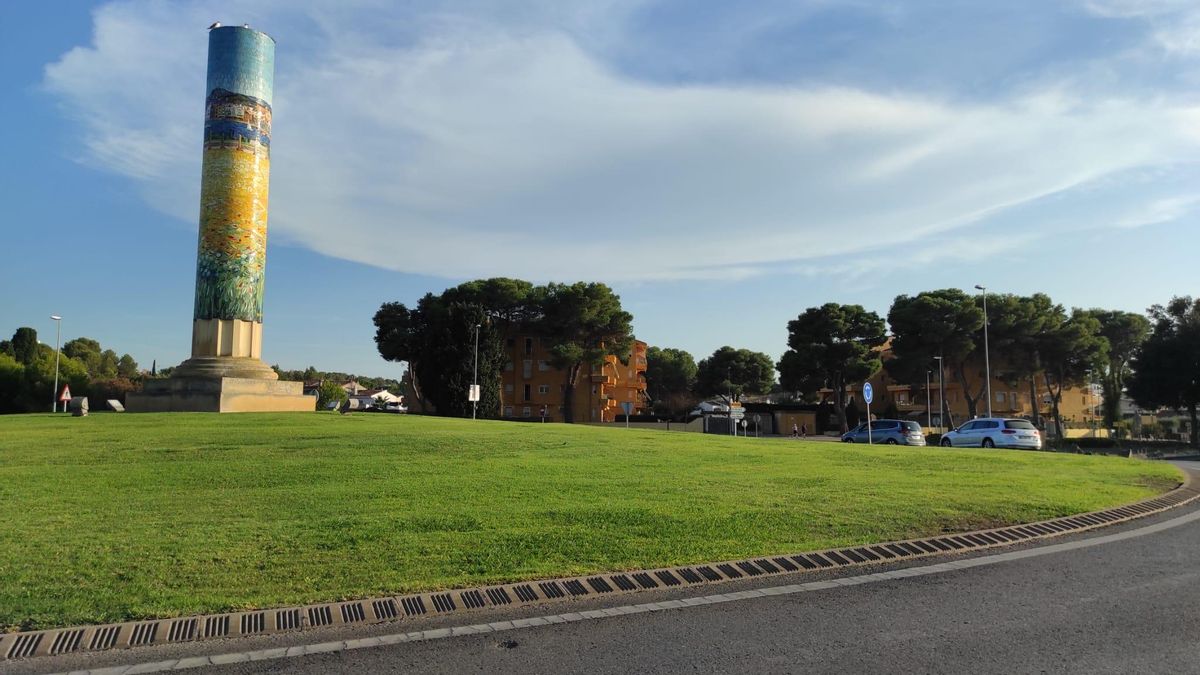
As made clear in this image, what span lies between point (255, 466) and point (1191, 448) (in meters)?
53.2

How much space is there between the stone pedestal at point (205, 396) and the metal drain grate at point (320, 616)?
1376 inches

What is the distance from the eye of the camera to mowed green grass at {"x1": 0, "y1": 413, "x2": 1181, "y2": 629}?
6234 millimetres

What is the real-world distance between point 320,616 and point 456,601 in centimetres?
99

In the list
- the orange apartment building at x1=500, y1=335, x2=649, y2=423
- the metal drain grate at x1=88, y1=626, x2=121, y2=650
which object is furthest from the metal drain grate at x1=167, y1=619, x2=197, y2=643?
the orange apartment building at x1=500, y1=335, x2=649, y2=423

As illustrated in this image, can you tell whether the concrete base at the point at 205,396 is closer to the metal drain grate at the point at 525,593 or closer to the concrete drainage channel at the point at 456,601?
the concrete drainage channel at the point at 456,601

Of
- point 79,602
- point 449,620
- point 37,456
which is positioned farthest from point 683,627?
point 37,456

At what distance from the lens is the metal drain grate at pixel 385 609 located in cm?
552

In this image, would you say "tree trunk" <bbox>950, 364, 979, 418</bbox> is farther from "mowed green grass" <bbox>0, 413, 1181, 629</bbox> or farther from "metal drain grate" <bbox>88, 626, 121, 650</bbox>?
"metal drain grate" <bbox>88, 626, 121, 650</bbox>

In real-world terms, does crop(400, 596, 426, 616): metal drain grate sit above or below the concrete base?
below

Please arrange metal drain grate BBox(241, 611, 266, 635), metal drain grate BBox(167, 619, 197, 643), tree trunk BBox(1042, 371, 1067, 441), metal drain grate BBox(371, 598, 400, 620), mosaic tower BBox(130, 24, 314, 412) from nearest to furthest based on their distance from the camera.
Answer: metal drain grate BBox(167, 619, 197, 643), metal drain grate BBox(241, 611, 266, 635), metal drain grate BBox(371, 598, 400, 620), mosaic tower BBox(130, 24, 314, 412), tree trunk BBox(1042, 371, 1067, 441)

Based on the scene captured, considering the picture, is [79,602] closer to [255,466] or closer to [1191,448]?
[255,466]

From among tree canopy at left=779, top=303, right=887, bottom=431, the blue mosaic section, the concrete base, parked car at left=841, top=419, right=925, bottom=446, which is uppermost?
the blue mosaic section

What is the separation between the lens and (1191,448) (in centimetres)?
4562

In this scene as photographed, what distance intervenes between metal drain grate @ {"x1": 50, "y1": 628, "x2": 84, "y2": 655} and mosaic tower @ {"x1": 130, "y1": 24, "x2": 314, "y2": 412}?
36.6 m
